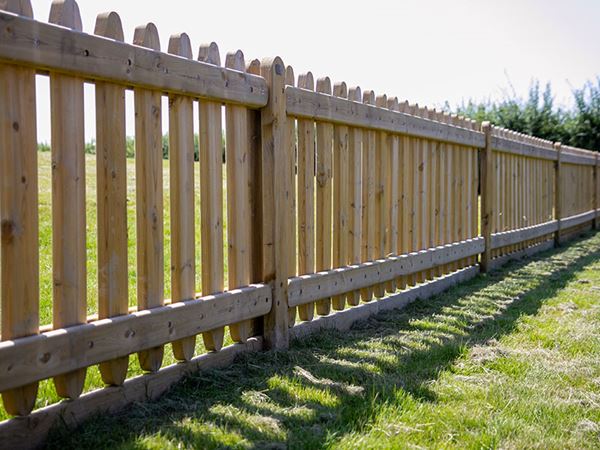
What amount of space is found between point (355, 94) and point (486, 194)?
3357 mm

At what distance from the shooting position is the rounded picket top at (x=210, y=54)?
138 inches

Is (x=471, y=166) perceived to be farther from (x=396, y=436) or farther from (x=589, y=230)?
(x=589, y=230)

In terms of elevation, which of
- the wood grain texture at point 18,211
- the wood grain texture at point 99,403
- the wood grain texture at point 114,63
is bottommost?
the wood grain texture at point 99,403

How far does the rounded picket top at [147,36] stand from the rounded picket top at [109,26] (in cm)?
13

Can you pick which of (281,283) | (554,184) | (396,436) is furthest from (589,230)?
(396,436)

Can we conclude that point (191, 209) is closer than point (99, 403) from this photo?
No

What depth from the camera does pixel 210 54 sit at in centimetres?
354

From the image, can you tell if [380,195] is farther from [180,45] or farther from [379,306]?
[180,45]

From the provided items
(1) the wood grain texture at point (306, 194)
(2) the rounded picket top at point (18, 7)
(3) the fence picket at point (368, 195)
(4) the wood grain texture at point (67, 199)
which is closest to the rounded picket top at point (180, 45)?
(4) the wood grain texture at point (67, 199)

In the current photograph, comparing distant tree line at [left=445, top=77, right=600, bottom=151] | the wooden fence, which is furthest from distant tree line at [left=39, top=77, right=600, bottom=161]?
the wooden fence

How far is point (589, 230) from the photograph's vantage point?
14.4m

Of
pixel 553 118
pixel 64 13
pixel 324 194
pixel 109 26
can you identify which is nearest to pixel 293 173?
pixel 324 194

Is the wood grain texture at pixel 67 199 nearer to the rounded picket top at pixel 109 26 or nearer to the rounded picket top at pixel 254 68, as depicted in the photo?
the rounded picket top at pixel 109 26

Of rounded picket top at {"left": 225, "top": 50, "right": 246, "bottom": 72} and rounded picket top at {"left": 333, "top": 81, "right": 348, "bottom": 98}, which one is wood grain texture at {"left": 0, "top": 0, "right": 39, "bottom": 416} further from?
rounded picket top at {"left": 333, "top": 81, "right": 348, "bottom": 98}
